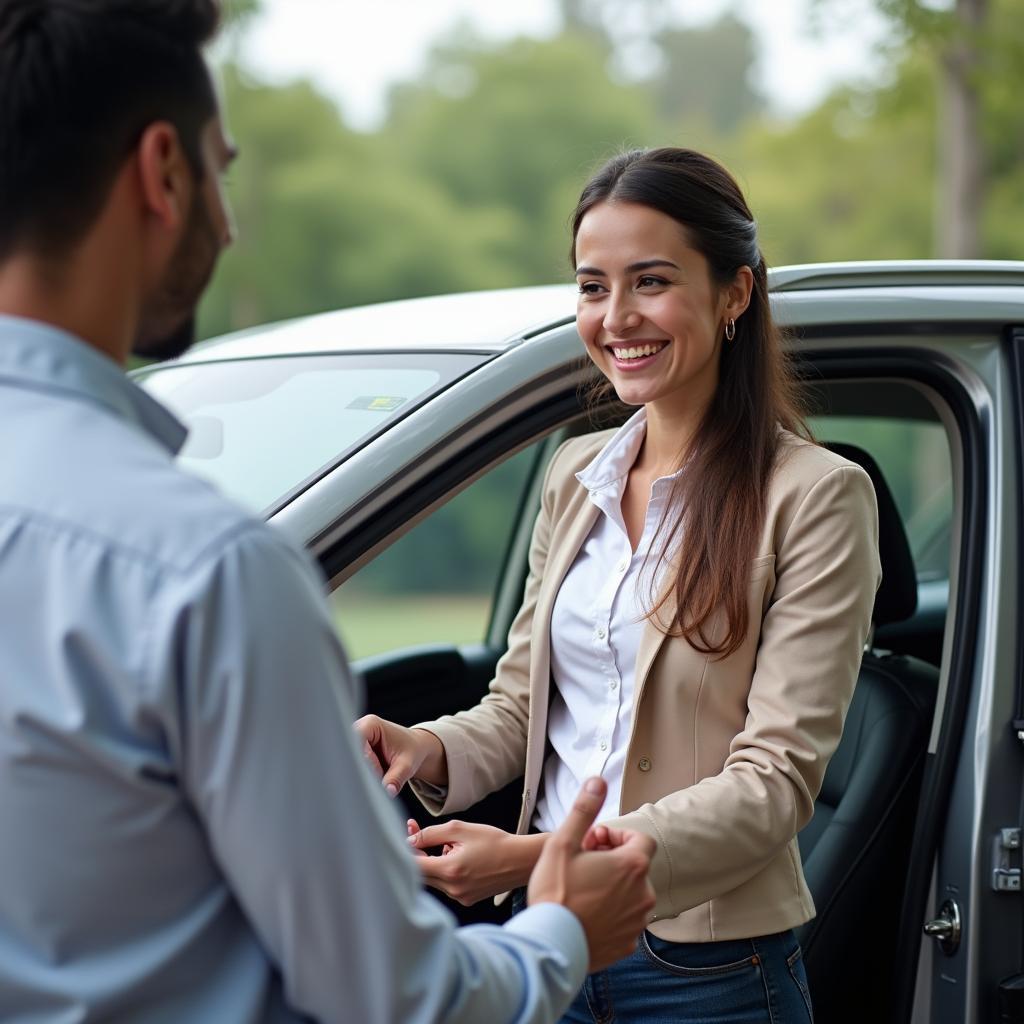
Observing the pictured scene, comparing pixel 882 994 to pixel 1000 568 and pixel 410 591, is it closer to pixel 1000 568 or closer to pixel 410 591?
pixel 1000 568

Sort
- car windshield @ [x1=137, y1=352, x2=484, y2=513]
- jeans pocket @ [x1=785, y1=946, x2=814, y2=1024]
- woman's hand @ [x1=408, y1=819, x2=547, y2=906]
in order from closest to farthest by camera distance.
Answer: woman's hand @ [x1=408, y1=819, x2=547, y2=906] → jeans pocket @ [x1=785, y1=946, x2=814, y2=1024] → car windshield @ [x1=137, y1=352, x2=484, y2=513]

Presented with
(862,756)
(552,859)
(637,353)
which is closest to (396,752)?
(637,353)

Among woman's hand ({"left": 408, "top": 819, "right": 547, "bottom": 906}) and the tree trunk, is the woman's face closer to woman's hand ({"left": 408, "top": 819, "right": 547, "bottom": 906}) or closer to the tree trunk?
woman's hand ({"left": 408, "top": 819, "right": 547, "bottom": 906})

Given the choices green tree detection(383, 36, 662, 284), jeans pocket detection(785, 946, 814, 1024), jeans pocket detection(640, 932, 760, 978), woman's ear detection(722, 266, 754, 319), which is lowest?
jeans pocket detection(785, 946, 814, 1024)

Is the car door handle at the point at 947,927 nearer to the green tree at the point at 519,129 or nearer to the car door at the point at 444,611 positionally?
the car door at the point at 444,611

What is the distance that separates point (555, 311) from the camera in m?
2.50

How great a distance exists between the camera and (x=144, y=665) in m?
1.01

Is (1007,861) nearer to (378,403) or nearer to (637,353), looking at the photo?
(637,353)

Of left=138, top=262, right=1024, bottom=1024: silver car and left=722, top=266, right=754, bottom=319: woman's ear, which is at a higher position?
left=722, top=266, right=754, bottom=319: woman's ear

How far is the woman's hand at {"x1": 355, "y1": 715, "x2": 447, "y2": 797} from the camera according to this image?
2.19 m

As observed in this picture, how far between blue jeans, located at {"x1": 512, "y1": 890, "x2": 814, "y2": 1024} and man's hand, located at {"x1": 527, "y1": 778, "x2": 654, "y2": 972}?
677 mm

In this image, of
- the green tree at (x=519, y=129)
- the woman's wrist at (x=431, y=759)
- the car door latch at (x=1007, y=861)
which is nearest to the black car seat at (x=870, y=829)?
the car door latch at (x=1007, y=861)

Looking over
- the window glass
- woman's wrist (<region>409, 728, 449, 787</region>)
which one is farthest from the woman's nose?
the window glass

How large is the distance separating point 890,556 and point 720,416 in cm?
83
